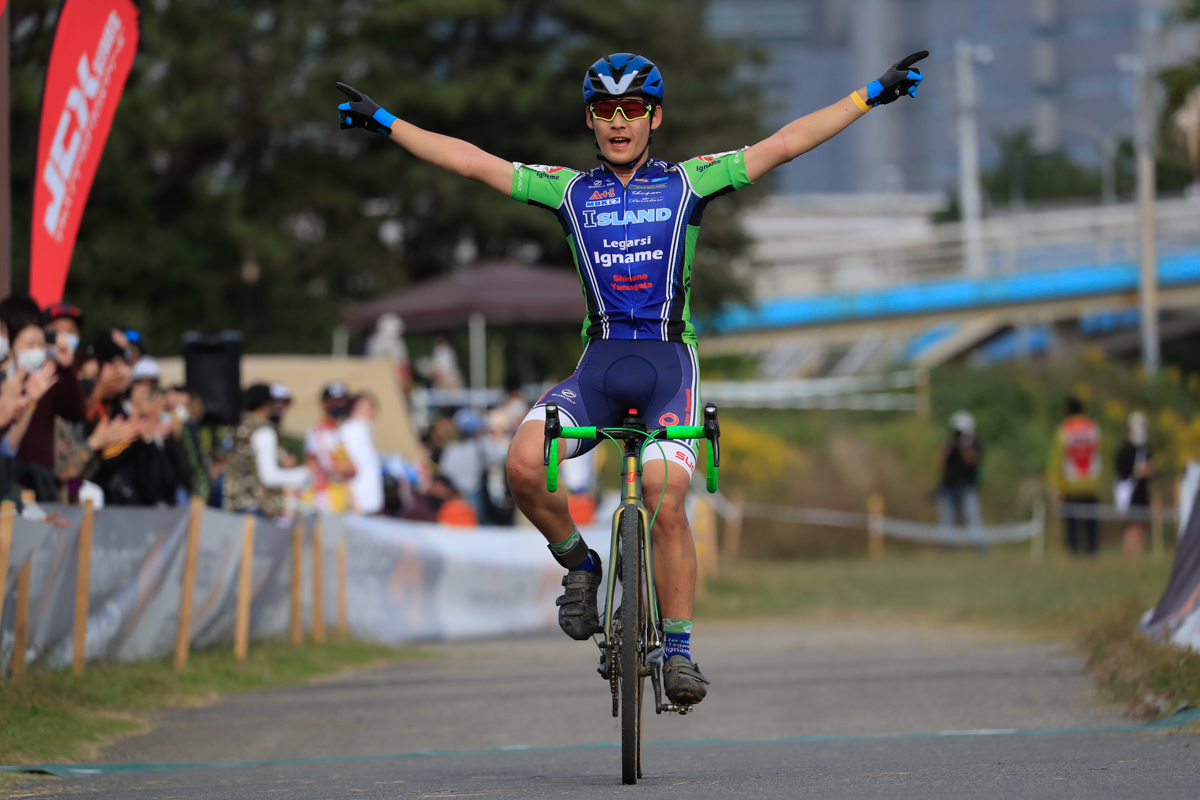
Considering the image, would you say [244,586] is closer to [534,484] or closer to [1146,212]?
[534,484]

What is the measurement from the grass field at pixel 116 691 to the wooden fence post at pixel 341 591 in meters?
0.73

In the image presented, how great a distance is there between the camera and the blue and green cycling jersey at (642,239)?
6.93 meters

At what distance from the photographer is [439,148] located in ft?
23.4

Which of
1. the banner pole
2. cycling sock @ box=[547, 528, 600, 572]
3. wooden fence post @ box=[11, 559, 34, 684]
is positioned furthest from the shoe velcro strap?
the banner pole

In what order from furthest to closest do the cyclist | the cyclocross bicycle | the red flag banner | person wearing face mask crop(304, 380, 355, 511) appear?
person wearing face mask crop(304, 380, 355, 511) < the red flag banner < the cyclist < the cyclocross bicycle

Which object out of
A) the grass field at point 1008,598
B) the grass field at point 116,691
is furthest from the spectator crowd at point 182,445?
the grass field at point 1008,598

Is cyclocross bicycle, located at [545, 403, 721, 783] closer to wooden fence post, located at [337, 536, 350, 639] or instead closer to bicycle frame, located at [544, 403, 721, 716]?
bicycle frame, located at [544, 403, 721, 716]

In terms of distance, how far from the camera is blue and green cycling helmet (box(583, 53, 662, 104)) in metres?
6.85

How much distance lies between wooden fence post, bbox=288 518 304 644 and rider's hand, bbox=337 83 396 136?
631 centimetres

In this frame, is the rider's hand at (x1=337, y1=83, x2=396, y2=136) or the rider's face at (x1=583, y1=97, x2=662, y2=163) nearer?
the rider's face at (x1=583, y1=97, x2=662, y2=163)

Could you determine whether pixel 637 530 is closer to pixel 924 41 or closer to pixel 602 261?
pixel 602 261

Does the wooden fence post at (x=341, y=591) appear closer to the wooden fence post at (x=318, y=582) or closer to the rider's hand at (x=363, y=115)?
the wooden fence post at (x=318, y=582)

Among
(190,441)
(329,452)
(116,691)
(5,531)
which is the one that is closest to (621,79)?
(5,531)

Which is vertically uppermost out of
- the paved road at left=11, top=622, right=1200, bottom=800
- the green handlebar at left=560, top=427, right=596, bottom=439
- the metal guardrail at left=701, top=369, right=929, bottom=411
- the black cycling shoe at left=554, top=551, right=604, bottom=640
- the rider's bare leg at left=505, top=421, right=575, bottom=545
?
the metal guardrail at left=701, top=369, right=929, bottom=411
